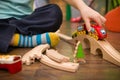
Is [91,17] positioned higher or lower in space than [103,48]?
higher

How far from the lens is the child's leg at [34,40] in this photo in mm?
991

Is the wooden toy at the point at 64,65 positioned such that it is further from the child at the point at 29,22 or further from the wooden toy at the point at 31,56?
the child at the point at 29,22

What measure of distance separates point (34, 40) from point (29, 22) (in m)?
0.11

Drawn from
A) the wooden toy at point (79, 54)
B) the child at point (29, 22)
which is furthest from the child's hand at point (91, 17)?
the wooden toy at point (79, 54)

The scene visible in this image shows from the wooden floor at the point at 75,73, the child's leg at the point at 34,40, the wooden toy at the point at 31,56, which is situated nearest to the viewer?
the wooden floor at the point at 75,73

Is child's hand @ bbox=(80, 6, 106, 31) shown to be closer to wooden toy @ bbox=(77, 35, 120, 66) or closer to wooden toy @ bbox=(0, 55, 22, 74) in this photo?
wooden toy @ bbox=(77, 35, 120, 66)

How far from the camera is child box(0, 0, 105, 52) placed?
3.02 feet

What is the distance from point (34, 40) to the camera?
100 centimetres

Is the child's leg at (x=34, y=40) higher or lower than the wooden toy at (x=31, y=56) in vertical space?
higher

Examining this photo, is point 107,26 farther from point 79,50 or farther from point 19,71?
point 19,71

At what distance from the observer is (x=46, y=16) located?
3.66 feet

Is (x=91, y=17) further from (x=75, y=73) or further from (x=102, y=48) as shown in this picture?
(x=75, y=73)

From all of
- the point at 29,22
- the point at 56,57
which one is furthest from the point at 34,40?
the point at 56,57

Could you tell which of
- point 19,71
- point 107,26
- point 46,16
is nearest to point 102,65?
point 19,71
